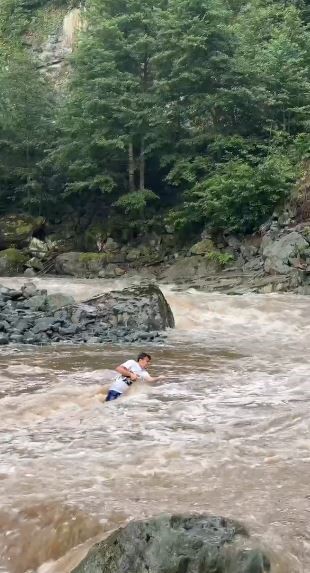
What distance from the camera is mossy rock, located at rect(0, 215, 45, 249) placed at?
28.5 metres

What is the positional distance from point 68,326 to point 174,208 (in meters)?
14.2

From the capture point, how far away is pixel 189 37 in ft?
78.7

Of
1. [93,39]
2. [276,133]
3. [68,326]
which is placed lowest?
[68,326]

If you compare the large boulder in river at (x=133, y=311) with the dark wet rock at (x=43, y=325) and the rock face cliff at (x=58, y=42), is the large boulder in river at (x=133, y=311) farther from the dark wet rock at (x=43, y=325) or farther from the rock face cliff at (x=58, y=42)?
the rock face cliff at (x=58, y=42)

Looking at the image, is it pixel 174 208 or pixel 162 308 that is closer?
pixel 162 308

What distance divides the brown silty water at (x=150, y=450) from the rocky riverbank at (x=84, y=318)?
1.54 metres

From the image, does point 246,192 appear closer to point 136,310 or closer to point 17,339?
point 136,310

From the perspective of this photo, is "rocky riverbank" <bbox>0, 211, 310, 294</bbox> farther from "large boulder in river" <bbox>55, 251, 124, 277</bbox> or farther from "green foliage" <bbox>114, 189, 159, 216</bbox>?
"green foliage" <bbox>114, 189, 159, 216</bbox>

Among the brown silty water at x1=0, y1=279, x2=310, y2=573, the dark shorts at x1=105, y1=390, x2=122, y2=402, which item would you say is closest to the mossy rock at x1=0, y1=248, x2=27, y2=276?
the brown silty water at x1=0, y1=279, x2=310, y2=573

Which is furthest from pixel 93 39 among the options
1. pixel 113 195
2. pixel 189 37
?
pixel 113 195

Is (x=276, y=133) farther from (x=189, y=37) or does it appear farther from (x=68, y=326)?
(x=68, y=326)

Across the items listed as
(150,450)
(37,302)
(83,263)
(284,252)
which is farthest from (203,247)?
(150,450)

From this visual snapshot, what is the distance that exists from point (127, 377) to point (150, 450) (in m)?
2.71

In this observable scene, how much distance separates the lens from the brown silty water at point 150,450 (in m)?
4.11
